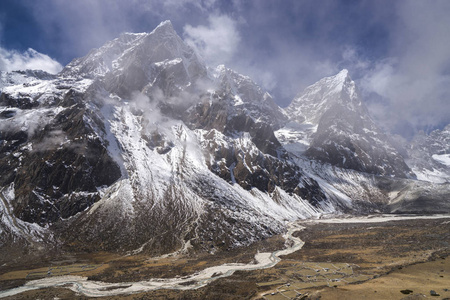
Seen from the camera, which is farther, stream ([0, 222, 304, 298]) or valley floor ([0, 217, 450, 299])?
stream ([0, 222, 304, 298])

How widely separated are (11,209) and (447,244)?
7484 inches

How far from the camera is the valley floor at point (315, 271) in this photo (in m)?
44.6

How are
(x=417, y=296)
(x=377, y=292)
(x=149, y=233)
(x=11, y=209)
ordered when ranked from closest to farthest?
1. (x=417, y=296)
2. (x=377, y=292)
3. (x=149, y=233)
4. (x=11, y=209)

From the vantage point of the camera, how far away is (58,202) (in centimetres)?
14288

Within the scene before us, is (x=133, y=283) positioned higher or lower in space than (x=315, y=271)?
higher

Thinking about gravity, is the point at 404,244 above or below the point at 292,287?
below

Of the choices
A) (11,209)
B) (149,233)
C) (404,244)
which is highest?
(11,209)

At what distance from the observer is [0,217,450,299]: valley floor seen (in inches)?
1754

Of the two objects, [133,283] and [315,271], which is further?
[133,283]

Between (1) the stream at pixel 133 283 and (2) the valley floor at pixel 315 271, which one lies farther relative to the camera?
(1) the stream at pixel 133 283

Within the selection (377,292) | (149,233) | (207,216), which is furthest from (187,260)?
(377,292)

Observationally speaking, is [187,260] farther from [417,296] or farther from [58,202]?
[58,202]

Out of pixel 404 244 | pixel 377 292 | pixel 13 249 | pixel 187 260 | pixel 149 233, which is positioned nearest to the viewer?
pixel 377 292

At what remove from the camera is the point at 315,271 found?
64.7m
